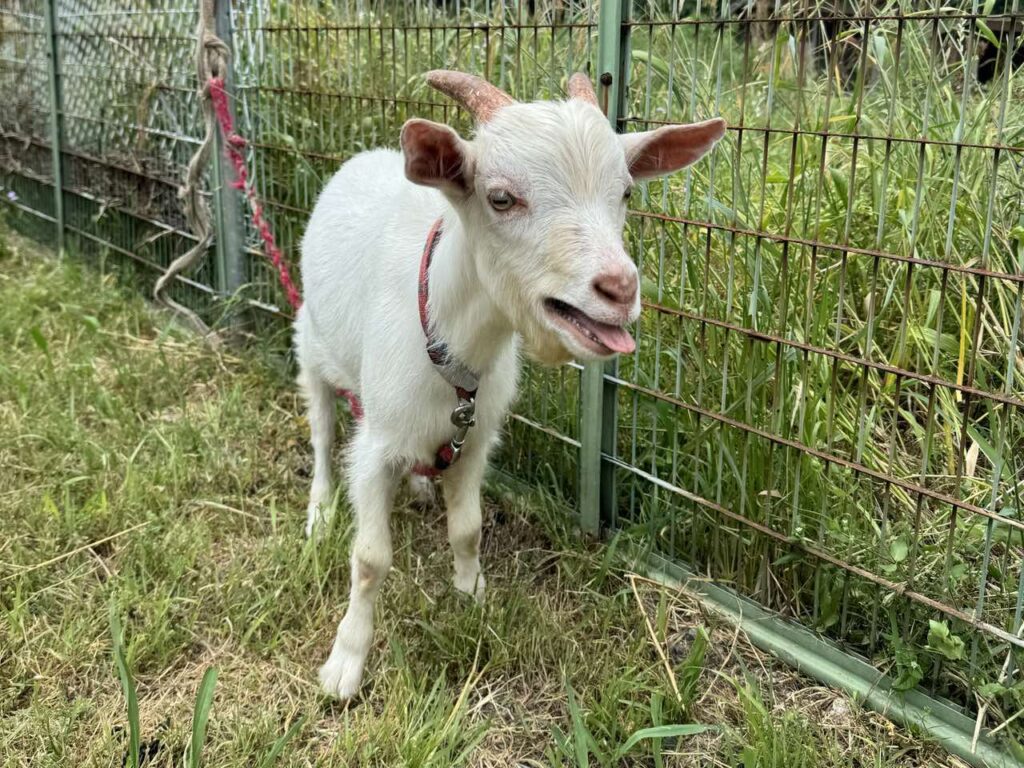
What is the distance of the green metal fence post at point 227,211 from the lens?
464 cm

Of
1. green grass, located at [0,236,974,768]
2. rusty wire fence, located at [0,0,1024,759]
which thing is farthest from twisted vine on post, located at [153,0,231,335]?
green grass, located at [0,236,974,768]

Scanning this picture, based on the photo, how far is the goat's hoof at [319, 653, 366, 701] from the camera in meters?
A: 2.76

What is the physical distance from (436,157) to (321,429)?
172cm

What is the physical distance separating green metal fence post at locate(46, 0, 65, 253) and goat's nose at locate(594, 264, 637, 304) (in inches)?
200

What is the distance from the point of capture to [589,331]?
216 centimetres

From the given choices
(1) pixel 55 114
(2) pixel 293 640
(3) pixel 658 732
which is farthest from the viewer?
(1) pixel 55 114

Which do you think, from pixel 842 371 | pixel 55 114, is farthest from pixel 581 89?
pixel 55 114

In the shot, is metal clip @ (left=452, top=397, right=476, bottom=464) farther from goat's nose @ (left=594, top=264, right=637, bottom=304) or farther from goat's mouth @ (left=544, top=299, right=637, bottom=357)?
goat's nose @ (left=594, top=264, right=637, bottom=304)

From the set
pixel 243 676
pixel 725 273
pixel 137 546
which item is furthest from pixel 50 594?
pixel 725 273

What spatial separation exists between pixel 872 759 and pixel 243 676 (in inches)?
64.5

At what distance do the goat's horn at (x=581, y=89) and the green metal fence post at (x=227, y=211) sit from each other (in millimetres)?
2514

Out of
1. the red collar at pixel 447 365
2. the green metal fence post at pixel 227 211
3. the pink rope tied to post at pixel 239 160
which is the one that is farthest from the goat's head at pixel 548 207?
the green metal fence post at pixel 227 211

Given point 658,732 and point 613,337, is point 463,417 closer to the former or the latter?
point 613,337

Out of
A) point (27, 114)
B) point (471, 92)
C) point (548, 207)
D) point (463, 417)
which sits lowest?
point (463, 417)
